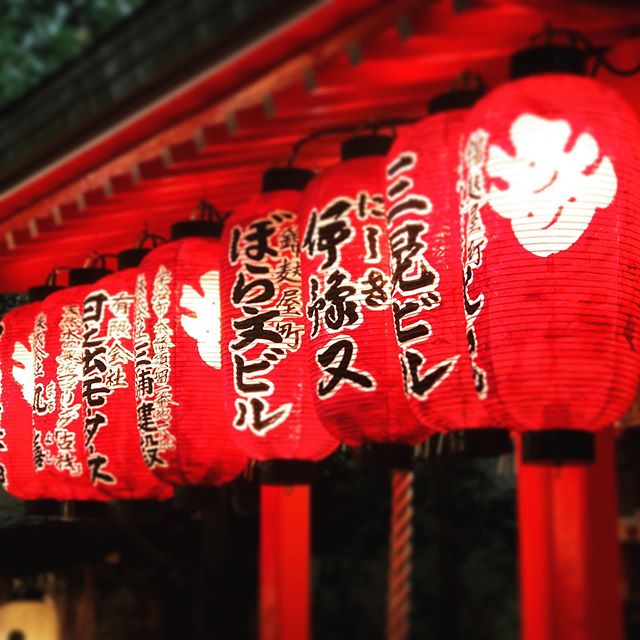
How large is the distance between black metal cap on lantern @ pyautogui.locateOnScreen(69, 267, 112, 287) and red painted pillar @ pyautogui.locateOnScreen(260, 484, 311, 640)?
80.5 inches

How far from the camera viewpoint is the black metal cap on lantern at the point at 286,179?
5.65 m

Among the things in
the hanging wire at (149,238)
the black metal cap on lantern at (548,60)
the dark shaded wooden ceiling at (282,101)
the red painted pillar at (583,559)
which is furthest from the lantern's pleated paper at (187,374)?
the black metal cap on lantern at (548,60)

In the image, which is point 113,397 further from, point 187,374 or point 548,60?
point 548,60

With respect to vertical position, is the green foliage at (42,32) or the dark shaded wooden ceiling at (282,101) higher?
the green foliage at (42,32)

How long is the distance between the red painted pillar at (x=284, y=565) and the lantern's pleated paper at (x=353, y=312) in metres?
3.57

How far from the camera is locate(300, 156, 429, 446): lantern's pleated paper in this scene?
477cm

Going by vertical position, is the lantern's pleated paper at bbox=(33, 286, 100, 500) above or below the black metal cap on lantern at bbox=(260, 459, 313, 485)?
above

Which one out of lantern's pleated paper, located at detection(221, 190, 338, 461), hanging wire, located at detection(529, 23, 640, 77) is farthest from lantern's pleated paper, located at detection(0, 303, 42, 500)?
hanging wire, located at detection(529, 23, 640, 77)

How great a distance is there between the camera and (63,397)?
7.41 meters

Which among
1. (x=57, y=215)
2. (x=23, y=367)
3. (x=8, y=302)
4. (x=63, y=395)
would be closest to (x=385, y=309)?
(x=57, y=215)

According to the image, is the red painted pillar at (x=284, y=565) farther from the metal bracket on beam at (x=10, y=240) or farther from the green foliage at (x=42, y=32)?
the green foliage at (x=42, y=32)

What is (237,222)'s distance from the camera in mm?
5562

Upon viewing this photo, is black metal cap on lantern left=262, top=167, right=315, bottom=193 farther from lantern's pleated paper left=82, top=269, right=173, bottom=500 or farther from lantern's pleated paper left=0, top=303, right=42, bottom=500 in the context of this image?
lantern's pleated paper left=0, top=303, right=42, bottom=500

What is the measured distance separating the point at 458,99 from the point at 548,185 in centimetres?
83
